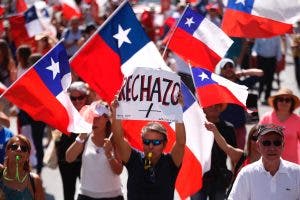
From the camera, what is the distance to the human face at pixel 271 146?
21.2ft

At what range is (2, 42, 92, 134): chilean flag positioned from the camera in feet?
26.9

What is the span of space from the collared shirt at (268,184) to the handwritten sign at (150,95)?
51.0 inches

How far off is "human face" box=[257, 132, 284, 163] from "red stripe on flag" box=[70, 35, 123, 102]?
2.08 m

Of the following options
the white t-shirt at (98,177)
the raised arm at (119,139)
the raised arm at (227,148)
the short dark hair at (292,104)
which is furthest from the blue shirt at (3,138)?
the short dark hair at (292,104)

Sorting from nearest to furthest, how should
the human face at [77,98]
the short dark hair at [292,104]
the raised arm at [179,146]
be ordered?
the raised arm at [179,146] < the short dark hair at [292,104] < the human face at [77,98]

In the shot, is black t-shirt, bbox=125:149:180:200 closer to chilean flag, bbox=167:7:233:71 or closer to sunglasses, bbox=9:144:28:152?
sunglasses, bbox=9:144:28:152

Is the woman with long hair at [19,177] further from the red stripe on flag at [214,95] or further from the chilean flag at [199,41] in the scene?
the chilean flag at [199,41]

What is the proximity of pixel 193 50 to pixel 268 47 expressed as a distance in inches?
300

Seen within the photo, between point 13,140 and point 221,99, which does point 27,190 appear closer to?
point 13,140

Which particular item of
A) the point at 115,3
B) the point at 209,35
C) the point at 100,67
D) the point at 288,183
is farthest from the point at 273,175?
the point at 115,3

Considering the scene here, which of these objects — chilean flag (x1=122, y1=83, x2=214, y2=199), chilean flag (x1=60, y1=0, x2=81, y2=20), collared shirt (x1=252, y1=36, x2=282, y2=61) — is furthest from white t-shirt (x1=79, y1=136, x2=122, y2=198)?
chilean flag (x1=60, y1=0, x2=81, y2=20)

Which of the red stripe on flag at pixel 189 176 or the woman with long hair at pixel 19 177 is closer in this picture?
the woman with long hair at pixel 19 177

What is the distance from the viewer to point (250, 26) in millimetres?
9867

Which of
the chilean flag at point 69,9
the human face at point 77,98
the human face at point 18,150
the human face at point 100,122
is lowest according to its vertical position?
the chilean flag at point 69,9
